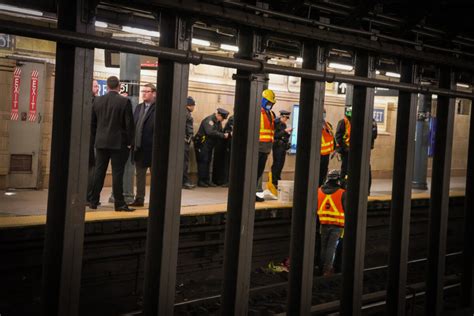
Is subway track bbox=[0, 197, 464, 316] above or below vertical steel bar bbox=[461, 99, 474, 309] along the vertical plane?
below

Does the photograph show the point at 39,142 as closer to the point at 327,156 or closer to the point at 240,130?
the point at 327,156

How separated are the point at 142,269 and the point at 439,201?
14.8 ft

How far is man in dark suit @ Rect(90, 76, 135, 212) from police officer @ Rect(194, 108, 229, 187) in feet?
13.5

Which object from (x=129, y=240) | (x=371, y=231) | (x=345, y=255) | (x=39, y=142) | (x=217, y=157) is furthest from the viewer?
(x=217, y=157)

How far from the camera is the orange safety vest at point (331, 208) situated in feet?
30.3

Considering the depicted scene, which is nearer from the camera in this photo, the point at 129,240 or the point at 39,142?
the point at 129,240

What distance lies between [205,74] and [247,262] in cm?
982

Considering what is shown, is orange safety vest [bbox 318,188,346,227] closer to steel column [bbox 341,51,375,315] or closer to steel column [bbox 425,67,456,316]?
steel column [bbox 425,67,456,316]

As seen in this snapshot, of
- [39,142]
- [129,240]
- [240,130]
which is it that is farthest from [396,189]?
[39,142]

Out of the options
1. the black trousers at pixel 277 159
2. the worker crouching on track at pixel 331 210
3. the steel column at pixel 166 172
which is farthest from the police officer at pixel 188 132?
the steel column at pixel 166 172

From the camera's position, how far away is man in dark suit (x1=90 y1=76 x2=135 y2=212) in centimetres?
916

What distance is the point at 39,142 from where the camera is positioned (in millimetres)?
11867

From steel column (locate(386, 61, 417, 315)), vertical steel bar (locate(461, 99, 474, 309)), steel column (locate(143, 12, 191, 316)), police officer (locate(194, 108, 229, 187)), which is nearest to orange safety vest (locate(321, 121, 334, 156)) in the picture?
police officer (locate(194, 108, 229, 187))

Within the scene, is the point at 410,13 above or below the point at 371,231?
above
